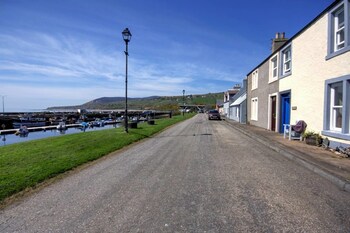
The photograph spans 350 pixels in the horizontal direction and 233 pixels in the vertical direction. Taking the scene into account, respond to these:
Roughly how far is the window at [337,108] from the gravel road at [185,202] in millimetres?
3219

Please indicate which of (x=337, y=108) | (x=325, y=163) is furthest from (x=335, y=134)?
(x=325, y=163)

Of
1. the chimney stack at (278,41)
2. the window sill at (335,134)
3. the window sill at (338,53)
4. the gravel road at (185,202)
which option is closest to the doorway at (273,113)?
the chimney stack at (278,41)

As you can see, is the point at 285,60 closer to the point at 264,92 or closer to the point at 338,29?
the point at 264,92

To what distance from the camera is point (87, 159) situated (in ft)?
29.1

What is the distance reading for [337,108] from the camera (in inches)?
389

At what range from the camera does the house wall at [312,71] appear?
9.96m

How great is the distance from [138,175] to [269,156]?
5.23 meters

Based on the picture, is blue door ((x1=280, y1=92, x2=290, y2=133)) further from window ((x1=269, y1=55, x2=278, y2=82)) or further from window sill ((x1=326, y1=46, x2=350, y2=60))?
window sill ((x1=326, y1=46, x2=350, y2=60))

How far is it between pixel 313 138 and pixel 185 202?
8.59 metres

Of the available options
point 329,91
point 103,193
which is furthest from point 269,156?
point 103,193

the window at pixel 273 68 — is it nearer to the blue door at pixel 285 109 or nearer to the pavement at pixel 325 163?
the blue door at pixel 285 109

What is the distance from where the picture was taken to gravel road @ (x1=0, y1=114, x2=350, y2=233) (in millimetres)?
3762

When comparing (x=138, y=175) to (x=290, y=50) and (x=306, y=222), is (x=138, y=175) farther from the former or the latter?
(x=290, y=50)

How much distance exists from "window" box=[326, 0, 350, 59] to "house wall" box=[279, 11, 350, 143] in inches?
11.8
